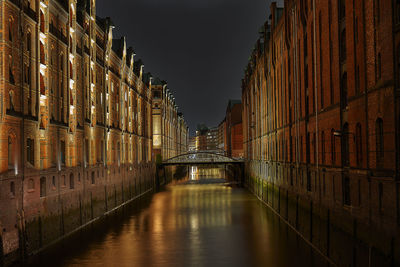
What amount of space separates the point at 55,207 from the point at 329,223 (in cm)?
1433

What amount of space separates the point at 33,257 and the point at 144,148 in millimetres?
40945

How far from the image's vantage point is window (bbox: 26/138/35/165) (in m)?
21.1

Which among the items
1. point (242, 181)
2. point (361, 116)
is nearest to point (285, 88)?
point (361, 116)

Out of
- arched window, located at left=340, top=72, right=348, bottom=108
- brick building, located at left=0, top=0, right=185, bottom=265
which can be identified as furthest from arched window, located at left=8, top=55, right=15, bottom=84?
arched window, located at left=340, top=72, right=348, bottom=108

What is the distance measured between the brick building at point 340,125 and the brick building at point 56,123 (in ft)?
45.1

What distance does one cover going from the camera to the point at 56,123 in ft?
83.4

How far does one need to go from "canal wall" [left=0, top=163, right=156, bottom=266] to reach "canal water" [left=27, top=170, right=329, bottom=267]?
846 mm

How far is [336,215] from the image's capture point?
2138 centimetres

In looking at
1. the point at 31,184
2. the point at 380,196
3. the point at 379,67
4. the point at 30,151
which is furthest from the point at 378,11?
the point at 31,184

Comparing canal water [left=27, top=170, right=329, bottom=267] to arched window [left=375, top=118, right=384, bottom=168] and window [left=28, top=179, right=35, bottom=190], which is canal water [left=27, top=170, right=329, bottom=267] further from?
arched window [left=375, top=118, right=384, bottom=168]

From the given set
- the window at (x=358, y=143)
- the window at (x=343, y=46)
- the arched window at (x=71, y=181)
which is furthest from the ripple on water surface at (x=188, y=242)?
the window at (x=343, y=46)

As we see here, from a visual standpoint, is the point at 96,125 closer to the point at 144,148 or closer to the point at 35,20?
the point at 35,20

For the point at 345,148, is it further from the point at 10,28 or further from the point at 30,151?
the point at 10,28

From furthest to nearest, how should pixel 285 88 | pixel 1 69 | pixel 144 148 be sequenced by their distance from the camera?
1. pixel 144 148
2. pixel 285 88
3. pixel 1 69
